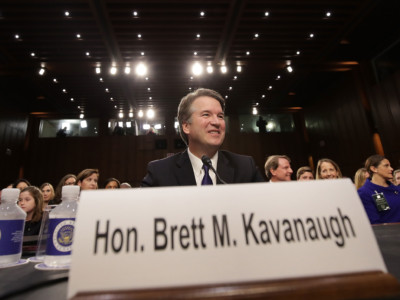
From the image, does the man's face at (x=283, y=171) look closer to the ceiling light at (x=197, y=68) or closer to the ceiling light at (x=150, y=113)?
the ceiling light at (x=197, y=68)

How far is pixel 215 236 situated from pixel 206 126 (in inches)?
35.8

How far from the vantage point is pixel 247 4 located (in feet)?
17.2

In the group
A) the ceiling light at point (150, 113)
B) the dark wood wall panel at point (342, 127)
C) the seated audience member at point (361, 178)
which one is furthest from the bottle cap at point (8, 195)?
the ceiling light at point (150, 113)

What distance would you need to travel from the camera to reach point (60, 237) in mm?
743

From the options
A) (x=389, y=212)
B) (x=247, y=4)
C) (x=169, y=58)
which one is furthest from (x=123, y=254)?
(x=169, y=58)

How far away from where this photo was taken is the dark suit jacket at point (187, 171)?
1.26 m

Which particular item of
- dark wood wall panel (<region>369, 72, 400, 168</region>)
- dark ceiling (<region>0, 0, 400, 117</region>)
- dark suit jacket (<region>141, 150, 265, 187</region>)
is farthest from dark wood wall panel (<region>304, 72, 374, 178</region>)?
dark suit jacket (<region>141, 150, 265, 187</region>)

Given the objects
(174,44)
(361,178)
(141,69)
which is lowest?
(361,178)

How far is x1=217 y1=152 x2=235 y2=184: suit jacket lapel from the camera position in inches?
48.8

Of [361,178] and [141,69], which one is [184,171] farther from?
[141,69]

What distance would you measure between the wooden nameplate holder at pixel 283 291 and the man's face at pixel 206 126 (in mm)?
939

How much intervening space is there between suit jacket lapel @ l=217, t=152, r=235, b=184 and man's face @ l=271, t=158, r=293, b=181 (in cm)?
190

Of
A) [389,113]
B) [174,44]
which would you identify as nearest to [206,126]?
[174,44]

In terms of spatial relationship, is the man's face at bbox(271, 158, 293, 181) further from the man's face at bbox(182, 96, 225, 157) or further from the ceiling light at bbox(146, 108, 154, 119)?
the ceiling light at bbox(146, 108, 154, 119)
